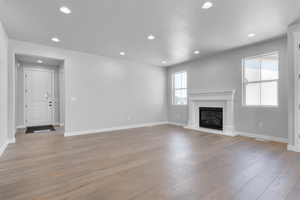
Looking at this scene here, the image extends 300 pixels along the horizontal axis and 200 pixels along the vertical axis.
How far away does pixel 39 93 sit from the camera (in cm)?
641

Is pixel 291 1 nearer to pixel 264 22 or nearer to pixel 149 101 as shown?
pixel 264 22

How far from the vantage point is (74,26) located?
3.25 m

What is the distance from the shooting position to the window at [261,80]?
4070 millimetres

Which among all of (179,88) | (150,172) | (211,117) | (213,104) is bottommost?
(150,172)

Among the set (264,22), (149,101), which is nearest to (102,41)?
(149,101)

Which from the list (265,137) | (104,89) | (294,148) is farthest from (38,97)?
(294,148)

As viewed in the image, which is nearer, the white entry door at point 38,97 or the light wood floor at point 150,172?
the light wood floor at point 150,172

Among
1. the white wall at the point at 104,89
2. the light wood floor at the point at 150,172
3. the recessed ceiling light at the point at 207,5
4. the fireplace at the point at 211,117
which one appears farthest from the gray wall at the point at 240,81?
the recessed ceiling light at the point at 207,5

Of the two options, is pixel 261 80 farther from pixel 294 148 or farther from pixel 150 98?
pixel 150 98

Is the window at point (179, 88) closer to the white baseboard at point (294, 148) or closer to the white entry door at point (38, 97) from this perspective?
the white baseboard at point (294, 148)

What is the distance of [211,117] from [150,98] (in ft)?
8.90

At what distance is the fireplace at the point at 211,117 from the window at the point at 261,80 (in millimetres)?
955

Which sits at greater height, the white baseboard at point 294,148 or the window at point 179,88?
the window at point 179,88

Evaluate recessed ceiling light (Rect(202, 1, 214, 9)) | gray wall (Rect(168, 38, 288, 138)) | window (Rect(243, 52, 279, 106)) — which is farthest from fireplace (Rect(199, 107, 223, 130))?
recessed ceiling light (Rect(202, 1, 214, 9))
